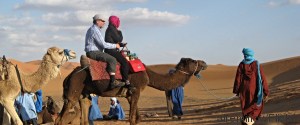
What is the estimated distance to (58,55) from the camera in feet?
A: 35.3

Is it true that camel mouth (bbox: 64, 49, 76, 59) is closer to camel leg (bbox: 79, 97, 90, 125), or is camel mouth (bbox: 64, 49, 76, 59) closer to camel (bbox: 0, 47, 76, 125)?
camel (bbox: 0, 47, 76, 125)

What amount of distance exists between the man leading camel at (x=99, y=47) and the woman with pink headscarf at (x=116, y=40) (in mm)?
126

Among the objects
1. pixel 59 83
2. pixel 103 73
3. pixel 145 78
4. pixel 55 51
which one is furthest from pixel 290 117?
pixel 59 83

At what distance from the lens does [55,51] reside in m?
10.8

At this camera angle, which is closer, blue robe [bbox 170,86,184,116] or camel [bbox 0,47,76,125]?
camel [bbox 0,47,76,125]

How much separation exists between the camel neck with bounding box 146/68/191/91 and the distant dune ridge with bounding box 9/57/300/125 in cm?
277

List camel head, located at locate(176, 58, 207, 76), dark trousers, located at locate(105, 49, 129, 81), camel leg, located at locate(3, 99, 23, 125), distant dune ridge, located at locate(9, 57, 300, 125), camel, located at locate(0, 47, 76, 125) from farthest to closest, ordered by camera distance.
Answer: distant dune ridge, located at locate(9, 57, 300, 125), camel head, located at locate(176, 58, 207, 76), dark trousers, located at locate(105, 49, 129, 81), camel, located at locate(0, 47, 76, 125), camel leg, located at locate(3, 99, 23, 125)

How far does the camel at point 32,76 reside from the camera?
1048cm

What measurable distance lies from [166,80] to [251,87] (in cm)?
310

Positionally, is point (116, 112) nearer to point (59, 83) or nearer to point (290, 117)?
point (290, 117)

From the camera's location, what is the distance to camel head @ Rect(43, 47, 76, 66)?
10.7 m

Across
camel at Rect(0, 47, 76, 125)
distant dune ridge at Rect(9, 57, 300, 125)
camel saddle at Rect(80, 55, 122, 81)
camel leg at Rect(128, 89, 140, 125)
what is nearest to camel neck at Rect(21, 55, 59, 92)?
camel at Rect(0, 47, 76, 125)

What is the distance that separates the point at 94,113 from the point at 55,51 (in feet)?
Answer: 11.8

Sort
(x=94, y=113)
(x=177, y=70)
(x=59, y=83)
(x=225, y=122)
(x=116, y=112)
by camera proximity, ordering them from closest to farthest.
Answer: (x=177, y=70)
(x=94, y=113)
(x=225, y=122)
(x=116, y=112)
(x=59, y=83)
